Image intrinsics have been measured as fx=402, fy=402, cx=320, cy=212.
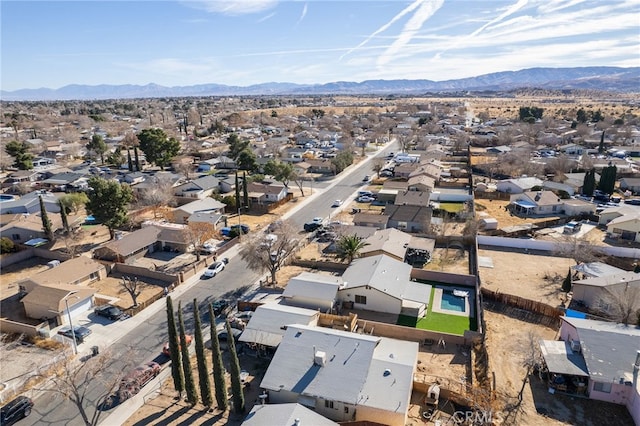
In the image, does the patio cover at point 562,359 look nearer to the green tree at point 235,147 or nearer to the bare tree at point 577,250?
the bare tree at point 577,250

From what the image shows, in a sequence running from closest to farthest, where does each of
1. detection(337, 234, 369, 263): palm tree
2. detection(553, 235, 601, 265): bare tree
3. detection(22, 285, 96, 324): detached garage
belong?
detection(22, 285, 96, 324): detached garage → detection(553, 235, 601, 265): bare tree → detection(337, 234, 369, 263): palm tree

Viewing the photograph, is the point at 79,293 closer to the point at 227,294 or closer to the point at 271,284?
the point at 227,294

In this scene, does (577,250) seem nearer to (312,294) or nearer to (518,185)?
(312,294)

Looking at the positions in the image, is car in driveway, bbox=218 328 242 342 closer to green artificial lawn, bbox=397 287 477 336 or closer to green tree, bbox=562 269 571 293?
green artificial lawn, bbox=397 287 477 336

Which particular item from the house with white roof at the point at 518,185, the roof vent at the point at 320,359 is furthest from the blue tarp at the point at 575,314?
the house with white roof at the point at 518,185

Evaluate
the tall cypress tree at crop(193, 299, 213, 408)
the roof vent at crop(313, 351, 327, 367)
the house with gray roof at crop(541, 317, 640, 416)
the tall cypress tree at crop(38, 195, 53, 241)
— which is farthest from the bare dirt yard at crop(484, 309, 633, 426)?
the tall cypress tree at crop(38, 195, 53, 241)
